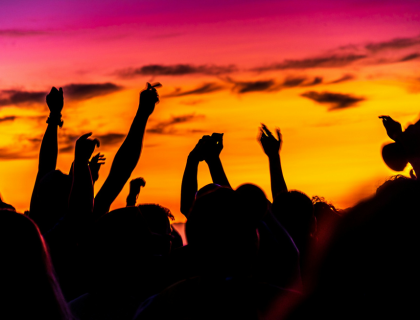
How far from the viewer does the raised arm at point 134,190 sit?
7518mm

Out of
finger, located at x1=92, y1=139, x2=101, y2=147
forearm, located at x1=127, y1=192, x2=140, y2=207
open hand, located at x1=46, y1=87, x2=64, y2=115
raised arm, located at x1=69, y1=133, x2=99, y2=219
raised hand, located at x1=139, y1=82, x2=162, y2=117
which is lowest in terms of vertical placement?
forearm, located at x1=127, y1=192, x2=140, y2=207

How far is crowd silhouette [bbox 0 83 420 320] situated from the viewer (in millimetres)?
1842

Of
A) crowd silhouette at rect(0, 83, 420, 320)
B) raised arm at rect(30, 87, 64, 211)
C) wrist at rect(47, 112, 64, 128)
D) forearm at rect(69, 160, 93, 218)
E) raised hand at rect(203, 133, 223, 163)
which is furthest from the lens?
raised hand at rect(203, 133, 223, 163)

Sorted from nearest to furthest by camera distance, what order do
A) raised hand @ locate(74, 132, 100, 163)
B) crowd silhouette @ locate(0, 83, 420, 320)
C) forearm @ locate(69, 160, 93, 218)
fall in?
1. crowd silhouette @ locate(0, 83, 420, 320)
2. forearm @ locate(69, 160, 93, 218)
3. raised hand @ locate(74, 132, 100, 163)

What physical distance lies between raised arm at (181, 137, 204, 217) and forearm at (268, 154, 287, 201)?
1030mm

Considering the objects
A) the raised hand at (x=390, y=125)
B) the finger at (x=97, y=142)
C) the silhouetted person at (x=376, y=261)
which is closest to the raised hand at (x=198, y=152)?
the finger at (x=97, y=142)

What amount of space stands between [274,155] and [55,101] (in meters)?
2.70

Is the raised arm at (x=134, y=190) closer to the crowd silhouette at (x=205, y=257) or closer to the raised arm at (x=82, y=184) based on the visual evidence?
the crowd silhouette at (x=205, y=257)

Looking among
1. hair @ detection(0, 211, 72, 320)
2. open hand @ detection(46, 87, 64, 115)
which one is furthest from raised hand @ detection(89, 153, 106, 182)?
hair @ detection(0, 211, 72, 320)

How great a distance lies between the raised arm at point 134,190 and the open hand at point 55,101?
3.27 metres

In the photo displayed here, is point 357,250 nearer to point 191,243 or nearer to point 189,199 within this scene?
point 191,243

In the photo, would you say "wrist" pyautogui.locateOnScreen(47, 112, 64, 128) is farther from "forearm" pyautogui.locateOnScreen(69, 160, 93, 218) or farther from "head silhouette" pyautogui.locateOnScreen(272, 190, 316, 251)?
"head silhouette" pyautogui.locateOnScreen(272, 190, 316, 251)

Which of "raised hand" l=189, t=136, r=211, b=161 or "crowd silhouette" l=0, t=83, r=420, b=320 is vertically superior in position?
"raised hand" l=189, t=136, r=211, b=161

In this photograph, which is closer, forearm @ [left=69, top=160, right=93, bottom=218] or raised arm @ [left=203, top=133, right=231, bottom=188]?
forearm @ [left=69, top=160, right=93, bottom=218]
